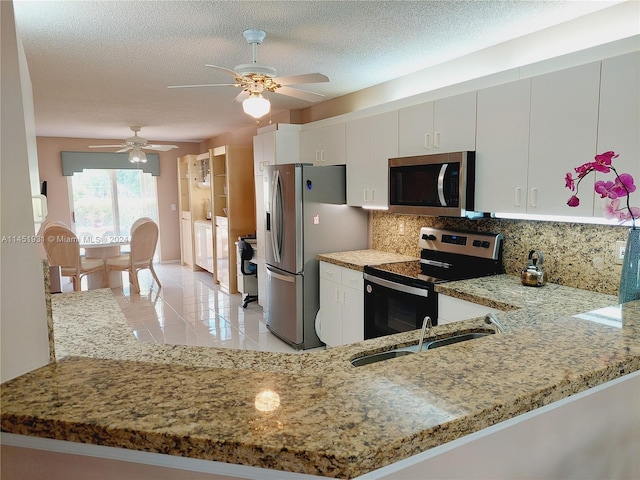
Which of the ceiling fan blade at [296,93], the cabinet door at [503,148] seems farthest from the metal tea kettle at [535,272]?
the ceiling fan blade at [296,93]

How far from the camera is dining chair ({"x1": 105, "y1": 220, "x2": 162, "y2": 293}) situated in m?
6.24

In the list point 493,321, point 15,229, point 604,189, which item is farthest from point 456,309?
point 15,229

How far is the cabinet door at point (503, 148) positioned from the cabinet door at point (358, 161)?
1176mm

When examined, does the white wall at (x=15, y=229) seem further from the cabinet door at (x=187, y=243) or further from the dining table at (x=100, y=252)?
the cabinet door at (x=187, y=243)

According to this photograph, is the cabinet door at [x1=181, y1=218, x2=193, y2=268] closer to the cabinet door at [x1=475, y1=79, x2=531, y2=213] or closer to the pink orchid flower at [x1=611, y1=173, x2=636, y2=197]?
the cabinet door at [x1=475, y1=79, x2=531, y2=213]

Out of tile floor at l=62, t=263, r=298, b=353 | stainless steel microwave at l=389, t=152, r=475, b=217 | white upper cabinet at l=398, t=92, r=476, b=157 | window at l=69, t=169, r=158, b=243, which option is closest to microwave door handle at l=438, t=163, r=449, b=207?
stainless steel microwave at l=389, t=152, r=475, b=217

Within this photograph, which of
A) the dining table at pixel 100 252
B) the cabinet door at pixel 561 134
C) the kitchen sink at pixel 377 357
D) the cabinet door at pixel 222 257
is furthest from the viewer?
the cabinet door at pixel 222 257

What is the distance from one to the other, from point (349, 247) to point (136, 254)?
356 centimetres

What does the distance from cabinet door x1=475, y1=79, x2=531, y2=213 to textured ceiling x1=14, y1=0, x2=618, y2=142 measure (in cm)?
42

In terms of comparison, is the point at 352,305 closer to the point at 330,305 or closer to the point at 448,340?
the point at 330,305

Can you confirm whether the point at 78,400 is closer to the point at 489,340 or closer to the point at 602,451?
the point at 489,340

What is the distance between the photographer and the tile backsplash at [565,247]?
2.40m

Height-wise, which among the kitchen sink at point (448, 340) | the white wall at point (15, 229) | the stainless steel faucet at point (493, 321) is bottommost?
the kitchen sink at point (448, 340)

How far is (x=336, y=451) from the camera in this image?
0.72 m
